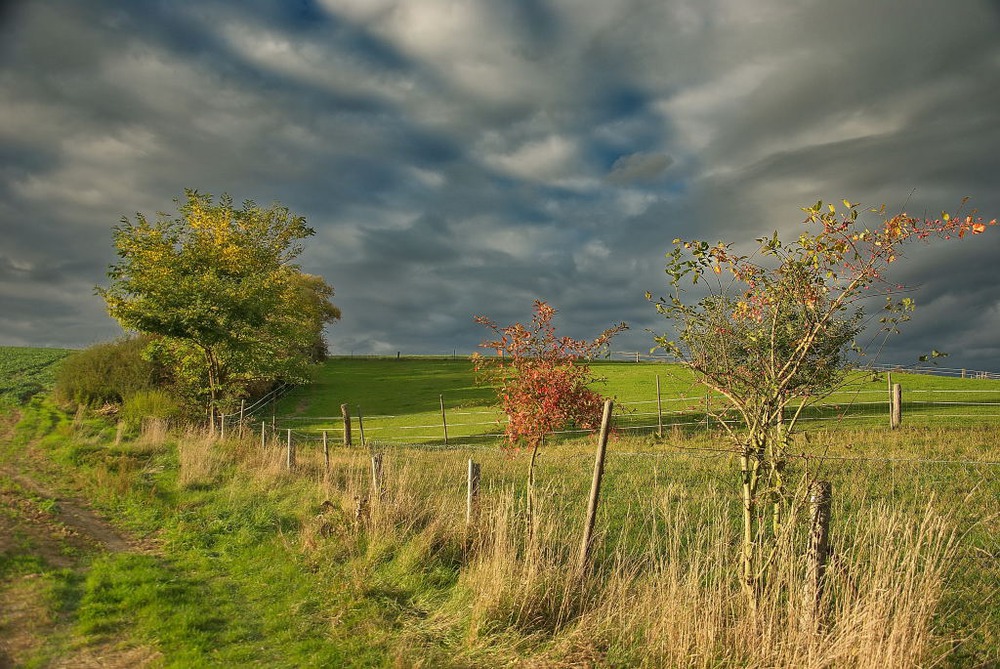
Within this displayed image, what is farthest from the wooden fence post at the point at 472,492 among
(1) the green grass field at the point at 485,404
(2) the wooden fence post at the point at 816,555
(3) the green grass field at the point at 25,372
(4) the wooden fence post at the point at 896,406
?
(3) the green grass field at the point at 25,372

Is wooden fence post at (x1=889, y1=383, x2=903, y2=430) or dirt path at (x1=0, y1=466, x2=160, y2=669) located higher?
wooden fence post at (x1=889, y1=383, x2=903, y2=430)

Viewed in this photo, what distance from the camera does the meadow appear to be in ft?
17.6

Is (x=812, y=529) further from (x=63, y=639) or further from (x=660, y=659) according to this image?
(x=63, y=639)

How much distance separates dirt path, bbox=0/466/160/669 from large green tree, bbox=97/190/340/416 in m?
9.53

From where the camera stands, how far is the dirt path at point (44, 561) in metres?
6.54

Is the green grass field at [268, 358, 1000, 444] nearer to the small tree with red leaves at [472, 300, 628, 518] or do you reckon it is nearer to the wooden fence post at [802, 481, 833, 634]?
the small tree with red leaves at [472, 300, 628, 518]

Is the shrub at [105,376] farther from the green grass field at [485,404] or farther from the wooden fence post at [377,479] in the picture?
the wooden fence post at [377,479]

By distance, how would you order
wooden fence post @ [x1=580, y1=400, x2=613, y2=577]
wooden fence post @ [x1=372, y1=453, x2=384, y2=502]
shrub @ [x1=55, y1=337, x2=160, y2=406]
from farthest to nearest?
shrub @ [x1=55, y1=337, x2=160, y2=406]
wooden fence post @ [x1=372, y1=453, x2=384, y2=502]
wooden fence post @ [x1=580, y1=400, x2=613, y2=577]

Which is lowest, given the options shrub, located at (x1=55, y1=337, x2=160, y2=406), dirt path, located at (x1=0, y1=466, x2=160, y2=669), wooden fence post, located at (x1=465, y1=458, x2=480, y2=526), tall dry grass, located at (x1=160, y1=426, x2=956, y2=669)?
dirt path, located at (x1=0, y1=466, x2=160, y2=669)

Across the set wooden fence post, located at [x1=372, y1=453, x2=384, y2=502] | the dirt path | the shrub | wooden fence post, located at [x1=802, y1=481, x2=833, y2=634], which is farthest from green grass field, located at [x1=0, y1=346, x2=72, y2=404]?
wooden fence post, located at [x1=802, y1=481, x2=833, y2=634]

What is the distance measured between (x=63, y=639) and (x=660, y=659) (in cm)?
643

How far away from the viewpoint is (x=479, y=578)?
22.8 ft

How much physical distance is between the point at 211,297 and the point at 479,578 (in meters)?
21.2

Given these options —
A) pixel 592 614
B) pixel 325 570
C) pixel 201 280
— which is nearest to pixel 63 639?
pixel 325 570
